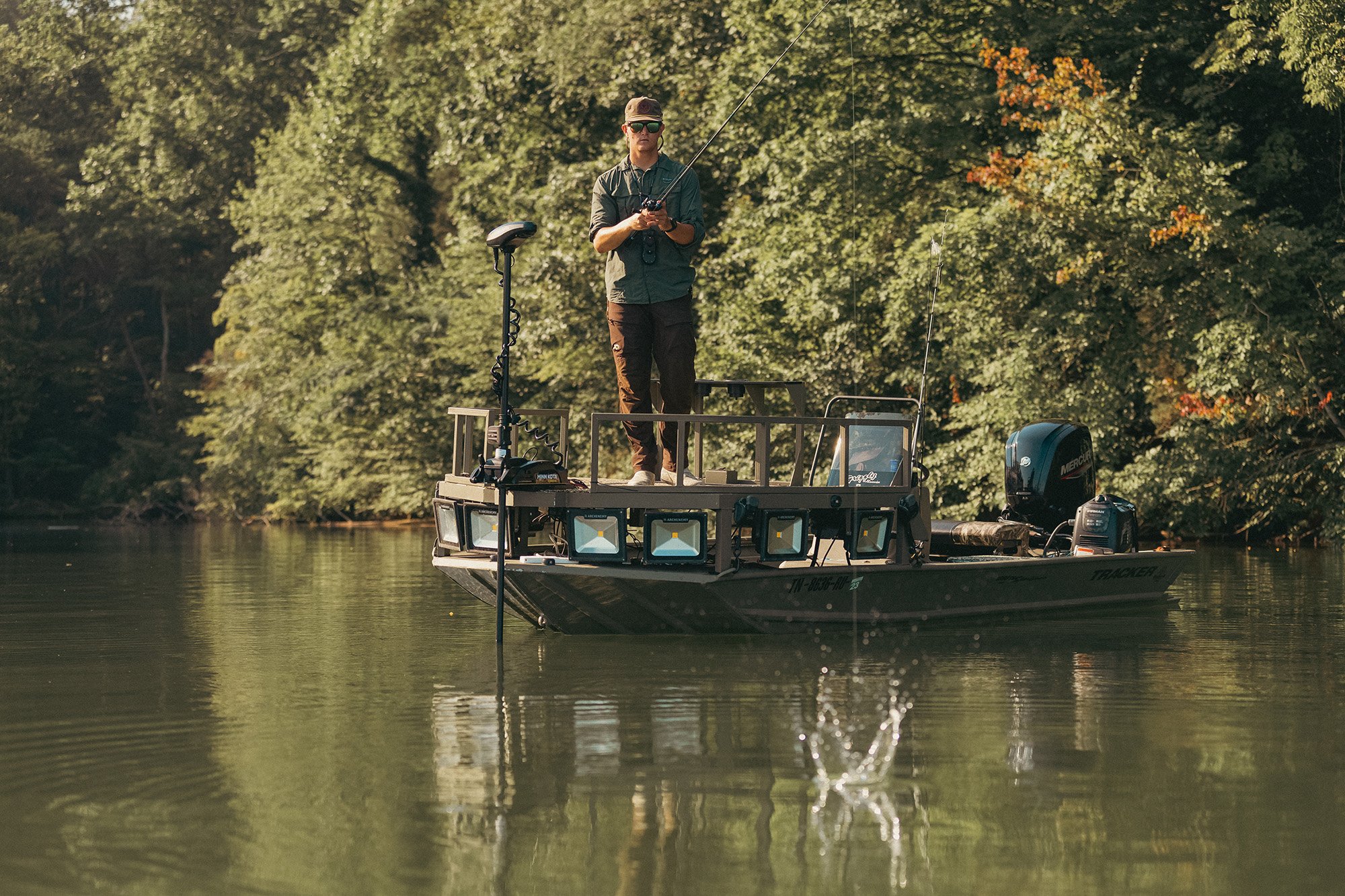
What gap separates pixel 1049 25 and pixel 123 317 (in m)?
31.9

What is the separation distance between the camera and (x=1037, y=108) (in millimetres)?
26922

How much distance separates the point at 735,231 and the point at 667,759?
2200 centimetres

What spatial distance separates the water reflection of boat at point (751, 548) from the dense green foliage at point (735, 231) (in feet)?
34.4

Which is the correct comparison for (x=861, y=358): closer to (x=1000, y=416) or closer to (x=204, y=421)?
(x=1000, y=416)

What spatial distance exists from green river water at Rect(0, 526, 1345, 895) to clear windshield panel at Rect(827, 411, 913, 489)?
120 centimetres

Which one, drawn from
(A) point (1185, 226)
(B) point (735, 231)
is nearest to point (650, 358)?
(A) point (1185, 226)

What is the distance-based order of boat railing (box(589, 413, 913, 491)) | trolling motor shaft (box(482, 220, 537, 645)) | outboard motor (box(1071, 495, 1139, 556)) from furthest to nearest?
1. outboard motor (box(1071, 495, 1139, 556))
2. boat railing (box(589, 413, 913, 491))
3. trolling motor shaft (box(482, 220, 537, 645))

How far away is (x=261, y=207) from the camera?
138 ft

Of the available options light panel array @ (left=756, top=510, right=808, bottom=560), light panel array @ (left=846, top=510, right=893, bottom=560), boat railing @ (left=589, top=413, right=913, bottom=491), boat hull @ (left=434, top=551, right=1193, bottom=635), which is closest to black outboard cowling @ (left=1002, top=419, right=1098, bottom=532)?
boat hull @ (left=434, top=551, right=1193, bottom=635)

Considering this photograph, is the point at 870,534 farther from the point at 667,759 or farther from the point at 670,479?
the point at 667,759

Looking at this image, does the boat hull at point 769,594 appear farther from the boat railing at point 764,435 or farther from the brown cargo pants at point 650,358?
the brown cargo pants at point 650,358

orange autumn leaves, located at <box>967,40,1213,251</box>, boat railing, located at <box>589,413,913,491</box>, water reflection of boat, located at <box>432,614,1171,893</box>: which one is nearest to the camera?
water reflection of boat, located at <box>432,614,1171,893</box>

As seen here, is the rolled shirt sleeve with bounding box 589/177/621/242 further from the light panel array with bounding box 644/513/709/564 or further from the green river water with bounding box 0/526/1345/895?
the green river water with bounding box 0/526/1345/895

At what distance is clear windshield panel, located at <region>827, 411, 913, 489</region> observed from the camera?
1422cm
